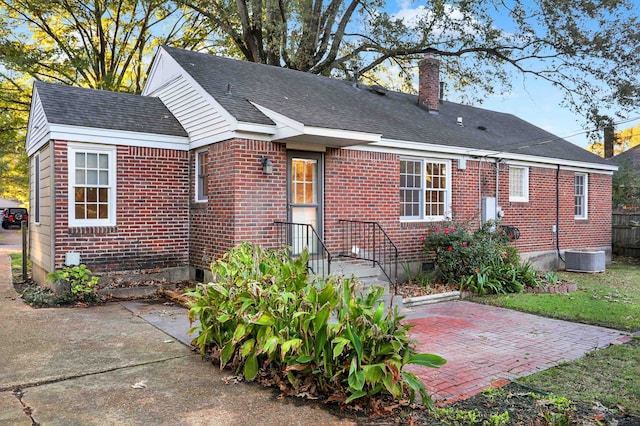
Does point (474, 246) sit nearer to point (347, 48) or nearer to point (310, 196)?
point (310, 196)

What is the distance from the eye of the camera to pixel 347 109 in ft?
36.4

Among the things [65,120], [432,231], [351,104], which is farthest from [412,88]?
[65,120]

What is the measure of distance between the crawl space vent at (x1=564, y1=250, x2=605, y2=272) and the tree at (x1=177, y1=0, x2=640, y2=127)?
6227 mm

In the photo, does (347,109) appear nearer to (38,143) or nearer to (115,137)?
(115,137)

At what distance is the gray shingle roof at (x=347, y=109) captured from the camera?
928 cm

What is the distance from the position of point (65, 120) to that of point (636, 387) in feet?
30.3

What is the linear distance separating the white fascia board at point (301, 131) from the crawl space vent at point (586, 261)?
7884 mm

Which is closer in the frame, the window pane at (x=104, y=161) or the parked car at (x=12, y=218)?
the window pane at (x=104, y=161)

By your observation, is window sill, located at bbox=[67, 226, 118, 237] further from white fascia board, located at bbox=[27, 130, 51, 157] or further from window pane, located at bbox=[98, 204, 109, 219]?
white fascia board, located at bbox=[27, 130, 51, 157]

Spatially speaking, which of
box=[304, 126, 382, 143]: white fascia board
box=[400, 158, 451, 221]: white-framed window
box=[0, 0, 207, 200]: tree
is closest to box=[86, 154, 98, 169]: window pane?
box=[304, 126, 382, 143]: white fascia board

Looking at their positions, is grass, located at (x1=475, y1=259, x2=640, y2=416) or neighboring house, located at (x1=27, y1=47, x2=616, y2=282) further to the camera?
neighboring house, located at (x1=27, y1=47, x2=616, y2=282)

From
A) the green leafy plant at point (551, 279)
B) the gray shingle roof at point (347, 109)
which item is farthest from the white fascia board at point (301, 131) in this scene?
the green leafy plant at point (551, 279)

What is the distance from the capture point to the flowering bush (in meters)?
10.1

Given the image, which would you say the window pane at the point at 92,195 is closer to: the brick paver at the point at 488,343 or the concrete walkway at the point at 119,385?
the concrete walkway at the point at 119,385
